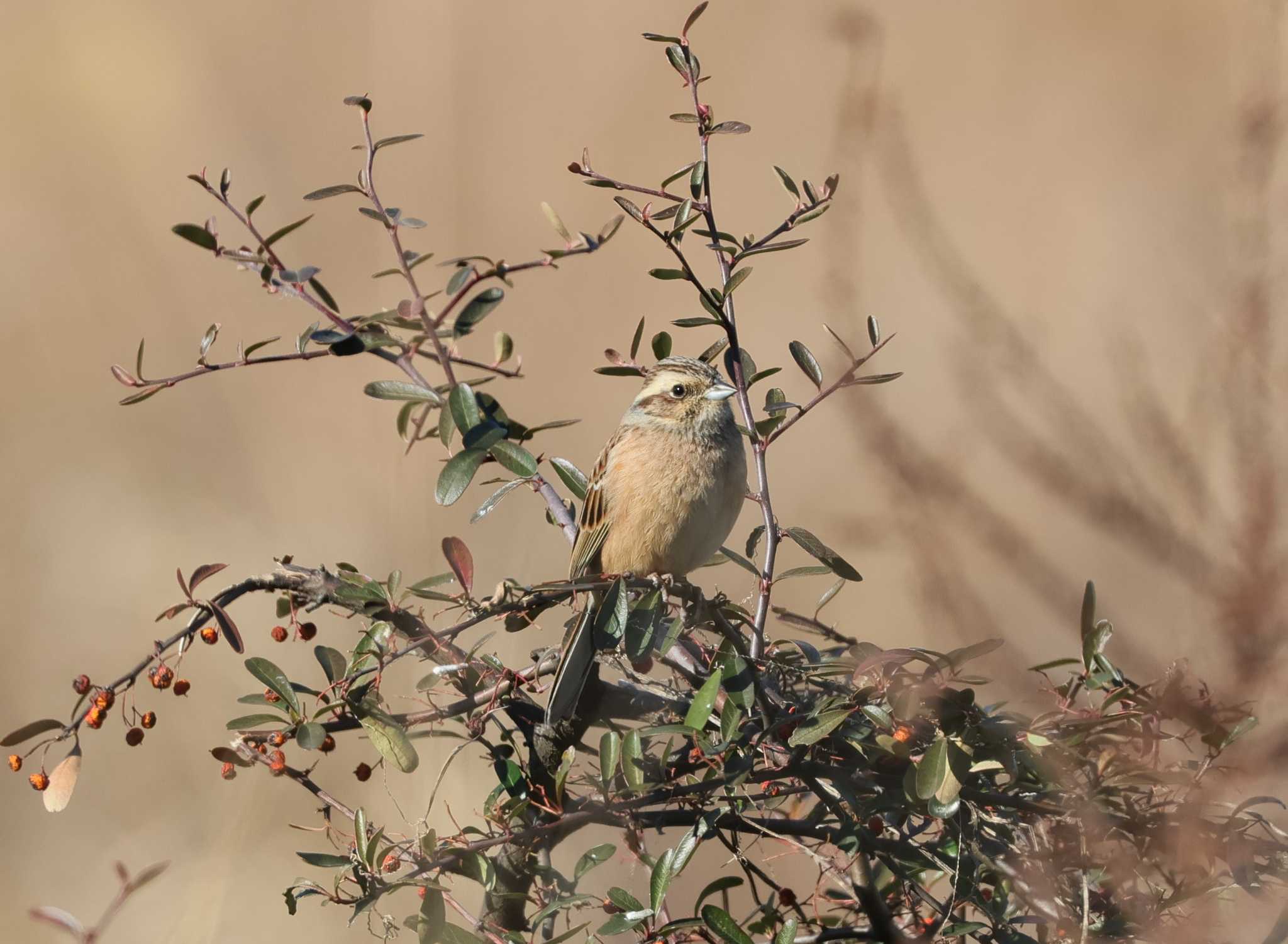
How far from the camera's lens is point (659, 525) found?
1.84 m

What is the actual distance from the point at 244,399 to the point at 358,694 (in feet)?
7.07

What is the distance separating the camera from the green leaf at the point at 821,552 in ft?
4.01

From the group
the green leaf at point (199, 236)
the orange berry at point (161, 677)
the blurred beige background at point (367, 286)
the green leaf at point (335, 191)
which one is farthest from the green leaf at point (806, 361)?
the blurred beige background at point (367, 286)

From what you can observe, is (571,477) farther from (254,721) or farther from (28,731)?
(28,731)

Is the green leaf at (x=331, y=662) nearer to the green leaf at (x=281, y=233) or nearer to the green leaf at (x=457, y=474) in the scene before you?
the green leaf at (x=457, y=474)

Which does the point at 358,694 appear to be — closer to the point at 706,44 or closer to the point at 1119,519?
the point at 1119,519

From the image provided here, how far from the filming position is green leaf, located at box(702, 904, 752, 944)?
3.25 ft

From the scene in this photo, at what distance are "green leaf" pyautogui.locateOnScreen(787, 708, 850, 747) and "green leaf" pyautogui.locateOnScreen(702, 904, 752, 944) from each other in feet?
0.54

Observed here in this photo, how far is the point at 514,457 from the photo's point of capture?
1052 millimetres

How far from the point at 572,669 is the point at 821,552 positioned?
309 mm

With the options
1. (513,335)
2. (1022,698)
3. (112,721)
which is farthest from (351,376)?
(1022,698)

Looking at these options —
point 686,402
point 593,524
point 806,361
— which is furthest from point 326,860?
point 686,402

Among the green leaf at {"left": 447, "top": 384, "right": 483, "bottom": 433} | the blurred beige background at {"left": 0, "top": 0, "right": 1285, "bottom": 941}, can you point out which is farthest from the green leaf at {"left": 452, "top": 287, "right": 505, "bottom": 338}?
the blurred beige background at {"left": 0, "top": 0, "right": 1285, "bottom": 941}

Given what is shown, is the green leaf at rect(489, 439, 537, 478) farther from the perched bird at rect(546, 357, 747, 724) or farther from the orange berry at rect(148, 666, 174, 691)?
the perched bird at rect(546, 357, 747, 724)
